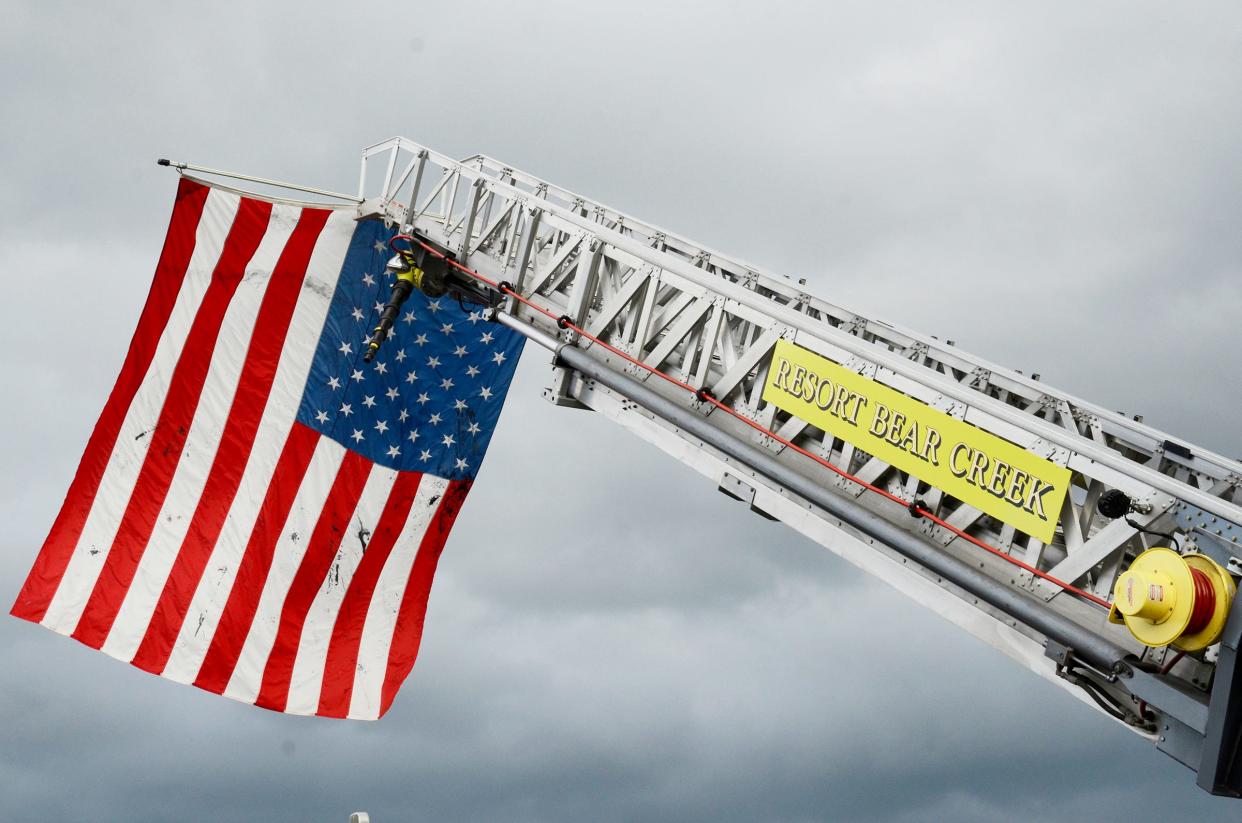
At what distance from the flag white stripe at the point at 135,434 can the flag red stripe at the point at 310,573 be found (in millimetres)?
2320

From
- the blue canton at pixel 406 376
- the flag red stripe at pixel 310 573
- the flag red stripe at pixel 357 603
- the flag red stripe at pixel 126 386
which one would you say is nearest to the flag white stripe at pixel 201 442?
the flag red stripe at pixel 126 386

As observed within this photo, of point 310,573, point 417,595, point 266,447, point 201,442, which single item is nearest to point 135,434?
point 201,442

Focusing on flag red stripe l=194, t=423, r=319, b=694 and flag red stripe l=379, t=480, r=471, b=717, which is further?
flag red stripe l=379, t=480, r=471, b=717

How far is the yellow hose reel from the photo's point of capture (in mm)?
6117

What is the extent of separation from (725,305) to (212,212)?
8.13m

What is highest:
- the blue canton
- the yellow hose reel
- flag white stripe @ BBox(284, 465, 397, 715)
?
the blue canton

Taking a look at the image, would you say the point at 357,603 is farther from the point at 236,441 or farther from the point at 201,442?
the point at 201,442

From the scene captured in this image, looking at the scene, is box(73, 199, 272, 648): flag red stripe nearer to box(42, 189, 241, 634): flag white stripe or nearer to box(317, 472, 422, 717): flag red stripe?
box(42, 189, 241, 634): flag white stripe

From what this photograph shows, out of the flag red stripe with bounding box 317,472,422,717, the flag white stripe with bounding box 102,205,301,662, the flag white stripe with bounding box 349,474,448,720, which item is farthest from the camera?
the flag white stripe with bounding box 349,474,448,720

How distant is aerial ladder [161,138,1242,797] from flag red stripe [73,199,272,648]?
3.05m

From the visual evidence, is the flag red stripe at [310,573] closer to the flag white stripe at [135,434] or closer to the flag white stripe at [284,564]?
the flag white stripe at [284,564]

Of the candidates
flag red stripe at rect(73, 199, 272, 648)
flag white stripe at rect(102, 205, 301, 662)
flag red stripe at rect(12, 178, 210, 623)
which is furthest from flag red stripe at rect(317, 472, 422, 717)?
flag red stripe at rect(12, 178, 210, 623)

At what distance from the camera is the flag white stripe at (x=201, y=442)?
13797mm

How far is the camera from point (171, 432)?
1430 cm
